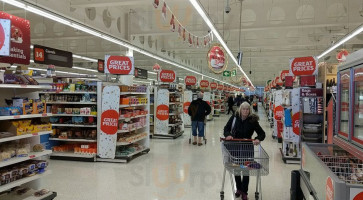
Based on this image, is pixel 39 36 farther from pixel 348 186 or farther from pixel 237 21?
pixel 348 186

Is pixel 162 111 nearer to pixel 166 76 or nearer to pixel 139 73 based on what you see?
pixel 166 76

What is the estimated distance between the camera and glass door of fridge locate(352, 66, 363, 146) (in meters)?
2.74

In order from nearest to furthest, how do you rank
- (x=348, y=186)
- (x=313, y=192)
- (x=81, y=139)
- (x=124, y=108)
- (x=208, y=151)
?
(x=348, y=186), (x=313, y=192), (x=81, y=139), (x=124, y=108), (x=208, y=151)

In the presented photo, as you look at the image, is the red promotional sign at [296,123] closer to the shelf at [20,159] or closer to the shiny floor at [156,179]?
the shiny floor at [156,179]

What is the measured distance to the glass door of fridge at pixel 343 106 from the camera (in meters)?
3.21

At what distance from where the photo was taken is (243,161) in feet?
13.3

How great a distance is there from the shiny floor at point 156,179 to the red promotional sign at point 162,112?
2.55 meters

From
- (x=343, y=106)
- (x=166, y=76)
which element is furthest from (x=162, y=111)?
(x=343, y=106)

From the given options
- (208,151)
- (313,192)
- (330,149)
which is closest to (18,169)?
(313,192)

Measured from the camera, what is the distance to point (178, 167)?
21.6 ft

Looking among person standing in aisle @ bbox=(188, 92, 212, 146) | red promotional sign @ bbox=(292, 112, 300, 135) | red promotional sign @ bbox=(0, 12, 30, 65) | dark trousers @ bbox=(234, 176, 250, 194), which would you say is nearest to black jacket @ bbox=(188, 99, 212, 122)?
person standing in aisle @ bbox=(188, 92, 212, 146)

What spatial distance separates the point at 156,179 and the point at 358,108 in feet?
12.5

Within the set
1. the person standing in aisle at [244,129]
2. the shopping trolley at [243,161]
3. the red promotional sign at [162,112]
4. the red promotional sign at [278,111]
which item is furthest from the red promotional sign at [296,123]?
the red promotional sign at [162,112]

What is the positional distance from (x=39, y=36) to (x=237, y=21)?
8.23 metres
